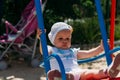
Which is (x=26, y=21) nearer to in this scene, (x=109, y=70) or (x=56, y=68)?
(x=56, y=68)

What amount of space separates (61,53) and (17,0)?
3.62 metres

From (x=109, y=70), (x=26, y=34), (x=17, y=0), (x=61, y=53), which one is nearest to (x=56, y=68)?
(x=61, y=53)

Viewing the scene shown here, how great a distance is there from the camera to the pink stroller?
590cm

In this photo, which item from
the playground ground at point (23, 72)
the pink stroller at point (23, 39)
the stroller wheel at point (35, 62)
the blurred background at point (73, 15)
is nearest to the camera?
the playground ground at point (23, 72)

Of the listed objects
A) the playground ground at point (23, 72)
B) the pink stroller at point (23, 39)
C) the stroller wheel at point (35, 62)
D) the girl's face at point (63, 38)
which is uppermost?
the girl's face at point (63, 38)

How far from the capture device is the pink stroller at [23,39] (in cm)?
590

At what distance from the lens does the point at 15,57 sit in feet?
21.8

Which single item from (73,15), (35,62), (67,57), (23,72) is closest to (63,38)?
(67,57)

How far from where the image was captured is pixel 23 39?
19.7 ft

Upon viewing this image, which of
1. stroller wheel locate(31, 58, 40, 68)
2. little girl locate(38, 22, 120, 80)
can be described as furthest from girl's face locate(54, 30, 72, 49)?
stroller wheel locate(31, 58, 40, 68)

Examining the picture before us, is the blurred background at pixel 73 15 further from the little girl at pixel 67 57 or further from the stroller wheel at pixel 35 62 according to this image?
the little girl at pixel 67 57

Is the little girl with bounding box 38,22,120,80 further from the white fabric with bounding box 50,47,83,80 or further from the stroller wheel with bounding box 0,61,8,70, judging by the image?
the stroller wheel with bounding box 0,61,8,70

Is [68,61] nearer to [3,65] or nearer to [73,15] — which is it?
[3,65]

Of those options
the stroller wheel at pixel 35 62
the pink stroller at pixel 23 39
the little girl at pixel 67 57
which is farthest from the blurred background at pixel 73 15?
the little girl at pixel 67 57
